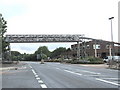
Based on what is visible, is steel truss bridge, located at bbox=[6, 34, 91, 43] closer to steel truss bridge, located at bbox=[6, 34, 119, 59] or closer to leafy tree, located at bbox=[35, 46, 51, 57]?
steel truss bridge, located at bbox=[6, 34, 119, 59]

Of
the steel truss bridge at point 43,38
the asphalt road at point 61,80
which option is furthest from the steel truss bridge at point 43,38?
the asphalt road at point 61,80

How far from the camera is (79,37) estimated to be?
89.1m

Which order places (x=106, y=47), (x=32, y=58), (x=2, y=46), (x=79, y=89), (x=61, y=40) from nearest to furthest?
1. (x=79, y=89)
2. (x=2, y=46)
3. (x=61, y=40)
4. (x=106, y=47)
5. (x=32, y=58)

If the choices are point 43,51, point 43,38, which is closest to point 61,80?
point 43,38

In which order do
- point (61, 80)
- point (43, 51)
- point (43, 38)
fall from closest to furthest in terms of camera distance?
point (61, 80) < point (43, 38) < point (43, 51)

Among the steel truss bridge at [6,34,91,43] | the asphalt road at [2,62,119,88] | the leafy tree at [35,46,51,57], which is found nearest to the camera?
the asphalt road at [2,62,119,88]

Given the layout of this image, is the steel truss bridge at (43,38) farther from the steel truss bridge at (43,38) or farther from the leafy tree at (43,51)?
the leafy tree at (43,51)

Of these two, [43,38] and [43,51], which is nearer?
[43,38]

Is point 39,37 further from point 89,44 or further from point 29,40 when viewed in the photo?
point 89,44

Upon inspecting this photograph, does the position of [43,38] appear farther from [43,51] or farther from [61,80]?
[43,51]

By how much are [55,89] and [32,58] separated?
487 ft

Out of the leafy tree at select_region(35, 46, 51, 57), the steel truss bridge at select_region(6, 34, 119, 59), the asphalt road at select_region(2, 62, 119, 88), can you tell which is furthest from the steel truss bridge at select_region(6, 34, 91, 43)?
the leafy tree at select_region(35, 46, 51, 57)

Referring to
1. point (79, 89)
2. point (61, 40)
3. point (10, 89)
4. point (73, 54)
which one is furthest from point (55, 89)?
point (73, 54)

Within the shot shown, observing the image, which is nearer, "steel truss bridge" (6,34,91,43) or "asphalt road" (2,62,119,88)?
"asphalt road" (2,62,119,88)
